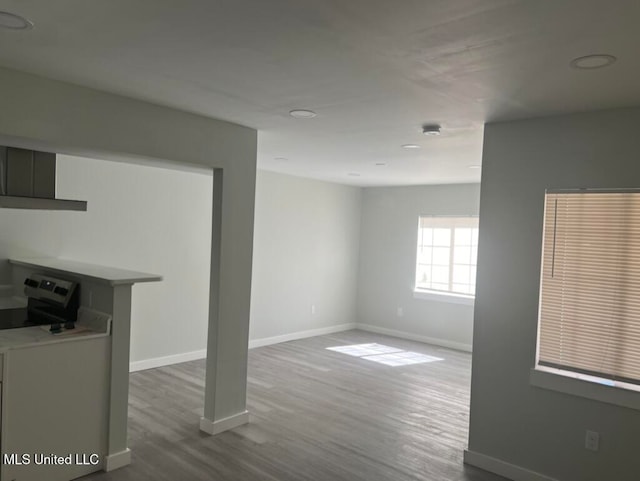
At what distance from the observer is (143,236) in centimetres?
532

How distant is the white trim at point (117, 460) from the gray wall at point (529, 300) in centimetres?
243

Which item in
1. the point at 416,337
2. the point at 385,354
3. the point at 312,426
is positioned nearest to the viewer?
the point at 312,426

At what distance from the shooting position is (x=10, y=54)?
232 cm

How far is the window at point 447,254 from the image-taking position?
709 centimetres

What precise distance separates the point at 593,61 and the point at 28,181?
3837mm

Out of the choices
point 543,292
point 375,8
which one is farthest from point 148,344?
point 375,8

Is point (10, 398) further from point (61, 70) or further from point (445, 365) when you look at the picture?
point (445, 365)

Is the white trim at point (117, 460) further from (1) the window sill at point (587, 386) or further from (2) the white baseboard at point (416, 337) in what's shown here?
(2) the white baseboard at point (416, 337)

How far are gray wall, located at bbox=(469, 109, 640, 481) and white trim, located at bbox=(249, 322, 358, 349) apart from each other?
384 centimetres

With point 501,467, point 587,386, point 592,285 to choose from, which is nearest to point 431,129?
point 592,285

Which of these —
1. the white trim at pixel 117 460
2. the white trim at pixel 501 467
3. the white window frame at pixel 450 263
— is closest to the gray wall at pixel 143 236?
the white trim at pixel 117 460

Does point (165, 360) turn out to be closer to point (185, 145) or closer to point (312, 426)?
point (312, 426)

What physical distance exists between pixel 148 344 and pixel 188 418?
5.42ft

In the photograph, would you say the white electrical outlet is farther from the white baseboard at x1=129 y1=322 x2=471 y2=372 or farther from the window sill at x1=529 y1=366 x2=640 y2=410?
the white baseboard at x1=129 y1=322 x2=471 y2=372
